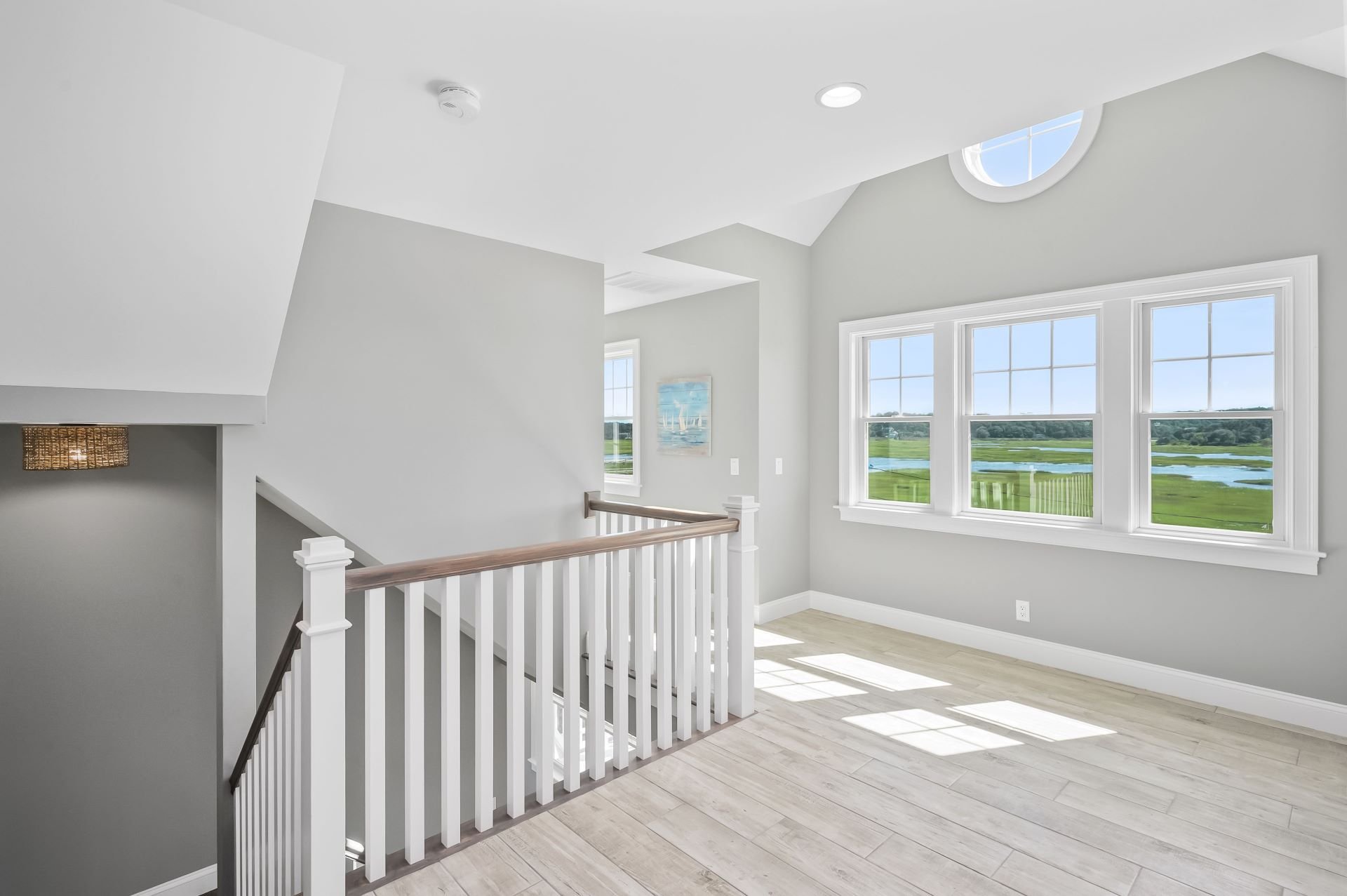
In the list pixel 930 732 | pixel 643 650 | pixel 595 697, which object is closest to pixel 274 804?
pixel 595 697

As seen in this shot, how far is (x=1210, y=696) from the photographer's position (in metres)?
3.08

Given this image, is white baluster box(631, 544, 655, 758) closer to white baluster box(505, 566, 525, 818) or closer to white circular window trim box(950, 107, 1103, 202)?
white baluster box(505, 566, 525, 818)

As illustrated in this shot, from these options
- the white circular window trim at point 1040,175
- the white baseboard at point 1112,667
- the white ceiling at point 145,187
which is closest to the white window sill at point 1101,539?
the white baseboard at point 1112,667

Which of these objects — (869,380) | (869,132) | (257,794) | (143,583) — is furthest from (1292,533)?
(143,583)

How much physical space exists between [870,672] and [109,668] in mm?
4147

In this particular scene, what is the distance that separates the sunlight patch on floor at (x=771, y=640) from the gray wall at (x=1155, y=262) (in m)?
0.77

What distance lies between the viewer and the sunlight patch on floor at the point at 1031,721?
9.19 feet

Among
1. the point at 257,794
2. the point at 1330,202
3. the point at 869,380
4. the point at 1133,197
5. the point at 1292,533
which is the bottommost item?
the point at 257,794

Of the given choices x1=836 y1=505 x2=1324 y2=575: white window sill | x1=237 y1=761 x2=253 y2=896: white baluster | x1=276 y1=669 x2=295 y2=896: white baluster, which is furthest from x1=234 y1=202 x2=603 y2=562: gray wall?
x1=836 y1=505 x2=1324 y2=575: white window sill

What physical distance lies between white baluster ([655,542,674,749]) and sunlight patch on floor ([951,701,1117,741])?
1.42 meters

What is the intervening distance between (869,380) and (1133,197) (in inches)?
71.0

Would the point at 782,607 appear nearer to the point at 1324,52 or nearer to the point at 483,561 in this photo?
the point at 483,561

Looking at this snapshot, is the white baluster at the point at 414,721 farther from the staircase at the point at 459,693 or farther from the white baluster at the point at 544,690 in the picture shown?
the white baluster at the point at 544,690

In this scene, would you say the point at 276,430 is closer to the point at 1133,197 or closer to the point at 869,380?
the point at 869,380
